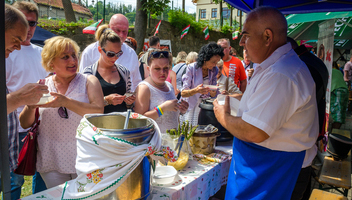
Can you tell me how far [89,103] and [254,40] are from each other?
53.4 inches

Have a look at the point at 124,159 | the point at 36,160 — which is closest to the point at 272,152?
the point at 124,159

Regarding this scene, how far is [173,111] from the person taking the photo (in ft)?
8.32

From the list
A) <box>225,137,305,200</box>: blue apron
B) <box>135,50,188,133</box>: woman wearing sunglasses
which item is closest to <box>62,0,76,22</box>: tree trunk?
<box>135,50,188,133</box>: woman wearing sunglasses

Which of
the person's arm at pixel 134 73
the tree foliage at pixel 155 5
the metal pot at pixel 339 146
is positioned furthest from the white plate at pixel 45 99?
the tree foliage at pixel 155 5

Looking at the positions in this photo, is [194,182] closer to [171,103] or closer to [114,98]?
[171,103]

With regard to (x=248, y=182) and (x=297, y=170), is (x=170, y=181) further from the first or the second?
(x=297, y=170)

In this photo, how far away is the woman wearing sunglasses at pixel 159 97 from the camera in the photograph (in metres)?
2.39

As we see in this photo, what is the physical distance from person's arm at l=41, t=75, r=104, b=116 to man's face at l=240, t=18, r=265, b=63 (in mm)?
1234

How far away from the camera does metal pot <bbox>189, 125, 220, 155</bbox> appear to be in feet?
7.23

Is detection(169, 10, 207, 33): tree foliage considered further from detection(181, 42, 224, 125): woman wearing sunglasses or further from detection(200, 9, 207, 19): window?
detection(200, 9, 207, 19): window

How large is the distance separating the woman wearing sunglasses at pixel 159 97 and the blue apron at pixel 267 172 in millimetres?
900

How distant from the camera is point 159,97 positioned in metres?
2.48

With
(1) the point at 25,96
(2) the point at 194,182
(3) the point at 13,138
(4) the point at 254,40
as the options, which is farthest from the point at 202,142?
(3) the point at 13,138

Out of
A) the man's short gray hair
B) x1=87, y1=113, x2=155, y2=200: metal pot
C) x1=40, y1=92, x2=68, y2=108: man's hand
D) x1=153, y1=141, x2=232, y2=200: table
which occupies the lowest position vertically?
x1=153, y1=141, x2=232, y2=200: table
